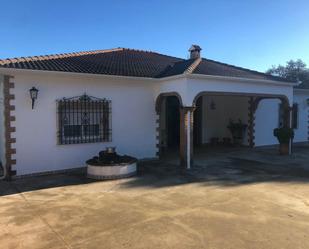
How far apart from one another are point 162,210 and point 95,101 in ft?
15.8

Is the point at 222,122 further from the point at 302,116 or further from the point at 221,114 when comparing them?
the point at 302,116

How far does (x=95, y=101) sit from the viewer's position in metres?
9.08

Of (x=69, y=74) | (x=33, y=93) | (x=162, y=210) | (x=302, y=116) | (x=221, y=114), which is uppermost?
(x=69, y=74)

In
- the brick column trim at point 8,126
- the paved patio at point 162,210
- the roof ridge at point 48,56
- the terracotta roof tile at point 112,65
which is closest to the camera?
the paved patio at point 162,210

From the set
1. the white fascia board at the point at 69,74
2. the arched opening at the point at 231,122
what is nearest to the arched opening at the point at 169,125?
the arched opening at the point at 231,122

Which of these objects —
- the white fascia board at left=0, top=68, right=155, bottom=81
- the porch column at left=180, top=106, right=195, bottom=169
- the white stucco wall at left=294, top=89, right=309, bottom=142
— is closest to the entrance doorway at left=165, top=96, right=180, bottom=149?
the white fascia board at left=0, top=68, right=155, bottom=81

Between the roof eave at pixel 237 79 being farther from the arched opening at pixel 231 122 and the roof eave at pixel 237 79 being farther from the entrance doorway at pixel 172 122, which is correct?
the entrance doorway at pixel 172 122

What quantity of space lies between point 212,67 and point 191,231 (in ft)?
23.2

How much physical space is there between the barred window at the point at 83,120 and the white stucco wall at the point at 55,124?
0.51ft

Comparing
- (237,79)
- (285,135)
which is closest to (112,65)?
(237,79)

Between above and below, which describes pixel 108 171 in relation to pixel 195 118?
below

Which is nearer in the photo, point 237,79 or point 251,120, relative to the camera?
point 237,79

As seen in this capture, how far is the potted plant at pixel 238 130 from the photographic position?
1415 cm

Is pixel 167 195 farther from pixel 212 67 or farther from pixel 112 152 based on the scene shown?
pixel 212 67
